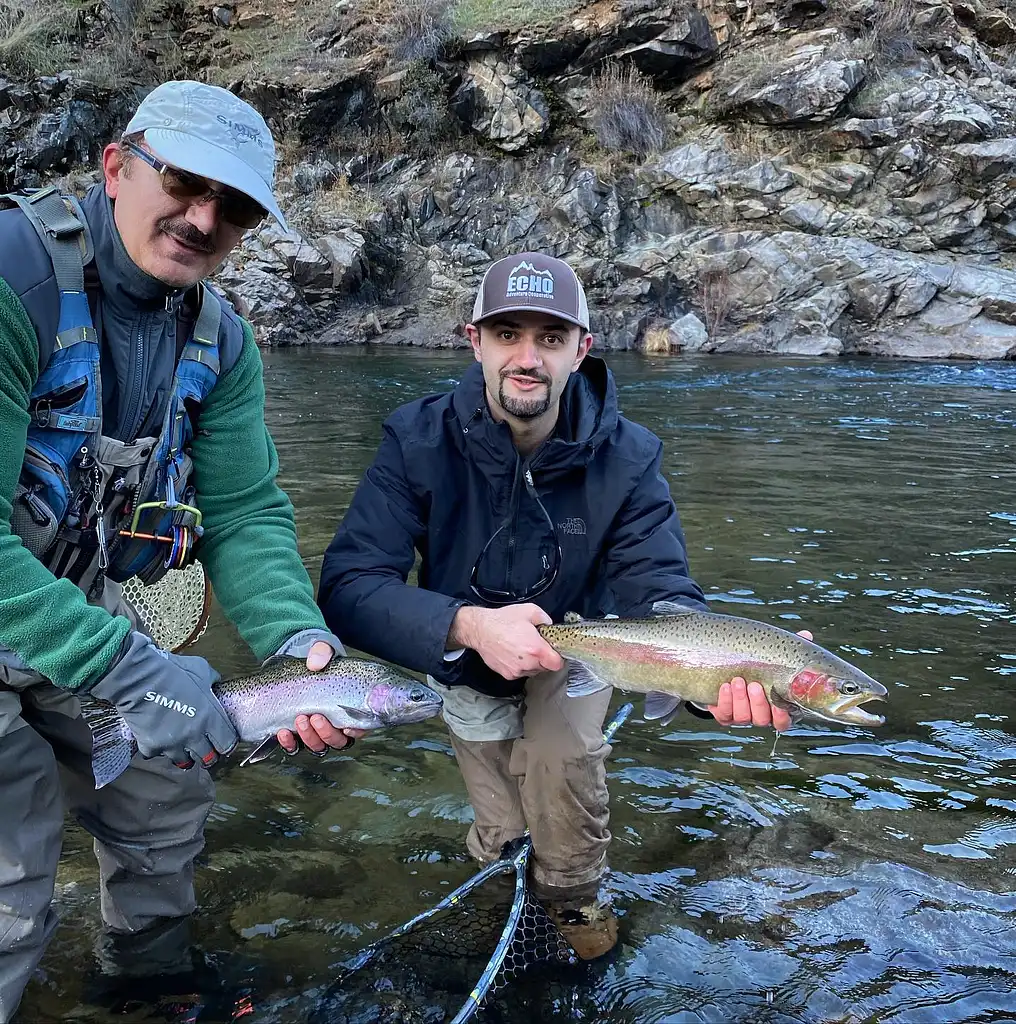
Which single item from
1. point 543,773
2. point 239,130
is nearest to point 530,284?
point 239,130

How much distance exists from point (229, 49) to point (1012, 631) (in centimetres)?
3650

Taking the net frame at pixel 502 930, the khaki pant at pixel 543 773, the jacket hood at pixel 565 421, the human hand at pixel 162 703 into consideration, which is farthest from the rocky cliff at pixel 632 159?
the human hand at pixel 162 703

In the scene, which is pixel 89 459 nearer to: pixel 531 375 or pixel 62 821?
pixel 62 821

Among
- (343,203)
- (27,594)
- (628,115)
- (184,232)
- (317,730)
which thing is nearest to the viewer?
(27,594)

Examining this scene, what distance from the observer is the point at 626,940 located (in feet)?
11.2

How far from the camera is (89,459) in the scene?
8.89ft

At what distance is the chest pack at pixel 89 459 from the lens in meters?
2.56

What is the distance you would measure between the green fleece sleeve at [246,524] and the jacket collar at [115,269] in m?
0.45

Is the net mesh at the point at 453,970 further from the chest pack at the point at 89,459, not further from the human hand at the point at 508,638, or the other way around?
the chest pack at the point at 89,459

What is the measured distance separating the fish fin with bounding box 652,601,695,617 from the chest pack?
161 centimetres

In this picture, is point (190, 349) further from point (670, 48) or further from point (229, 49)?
point (229, 49)

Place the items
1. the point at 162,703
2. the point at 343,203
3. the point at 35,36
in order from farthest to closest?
the point at 35,36
the point at 343,203
the point at 162,703

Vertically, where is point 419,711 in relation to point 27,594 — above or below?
below

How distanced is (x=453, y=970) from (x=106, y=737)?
145 cm
